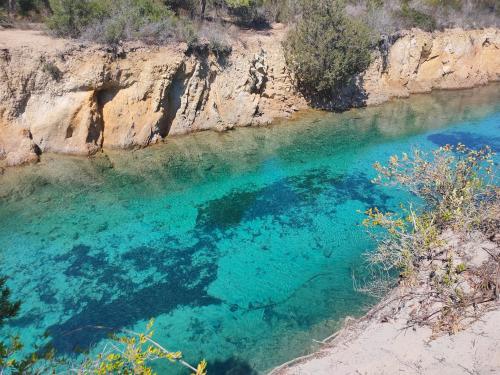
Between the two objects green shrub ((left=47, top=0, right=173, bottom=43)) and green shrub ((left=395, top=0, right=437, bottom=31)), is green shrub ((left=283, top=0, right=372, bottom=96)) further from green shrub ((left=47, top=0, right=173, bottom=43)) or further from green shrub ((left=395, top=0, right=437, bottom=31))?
green shrub ((left=395, top=0, right=437, bottom=31))

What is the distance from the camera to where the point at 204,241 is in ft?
38.9

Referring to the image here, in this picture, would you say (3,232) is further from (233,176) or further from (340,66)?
(340,66)

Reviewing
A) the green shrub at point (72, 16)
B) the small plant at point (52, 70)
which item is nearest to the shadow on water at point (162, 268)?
the small plant at point (52, 70)

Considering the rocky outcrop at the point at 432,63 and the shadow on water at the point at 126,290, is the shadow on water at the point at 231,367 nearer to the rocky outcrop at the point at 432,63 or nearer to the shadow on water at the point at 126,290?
the shadow on water at the point at 126,290

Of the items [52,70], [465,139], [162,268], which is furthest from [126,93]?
[465,139]

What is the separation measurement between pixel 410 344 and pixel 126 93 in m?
14.9

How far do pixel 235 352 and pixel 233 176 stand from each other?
8236mm

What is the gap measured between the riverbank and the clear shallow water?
1.06 metres

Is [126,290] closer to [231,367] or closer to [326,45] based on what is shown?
[231,367]

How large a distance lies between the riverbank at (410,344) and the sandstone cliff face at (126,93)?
41.5ft

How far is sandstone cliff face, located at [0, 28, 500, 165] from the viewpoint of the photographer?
15.8 m

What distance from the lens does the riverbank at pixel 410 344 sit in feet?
21.1

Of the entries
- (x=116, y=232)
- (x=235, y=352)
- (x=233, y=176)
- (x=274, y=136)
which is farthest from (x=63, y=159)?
(x=235, y=352)

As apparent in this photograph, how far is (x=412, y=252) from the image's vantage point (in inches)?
360
